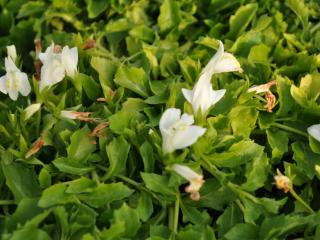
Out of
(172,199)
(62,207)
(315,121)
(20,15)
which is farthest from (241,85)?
(20,15)

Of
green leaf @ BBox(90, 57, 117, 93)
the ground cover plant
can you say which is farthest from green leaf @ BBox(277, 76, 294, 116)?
green leaf @ BBox(90, 57, 117, 93)

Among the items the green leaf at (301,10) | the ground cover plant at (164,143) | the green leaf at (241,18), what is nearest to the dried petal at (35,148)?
the ground cover plant at (164,143)

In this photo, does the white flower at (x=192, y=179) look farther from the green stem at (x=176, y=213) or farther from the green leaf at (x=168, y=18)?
the green leaf at (x=168, y=18)

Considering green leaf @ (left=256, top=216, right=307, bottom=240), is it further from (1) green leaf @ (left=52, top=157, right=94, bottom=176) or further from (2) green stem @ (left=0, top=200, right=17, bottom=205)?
(2) green stem @ (left=0, top=200, right=17, bottom=205)

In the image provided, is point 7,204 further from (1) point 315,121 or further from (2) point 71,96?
(1) point 315,121

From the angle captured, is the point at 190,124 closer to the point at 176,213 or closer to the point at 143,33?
the point at 176,213

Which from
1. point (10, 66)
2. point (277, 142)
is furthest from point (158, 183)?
point (10, 66)
